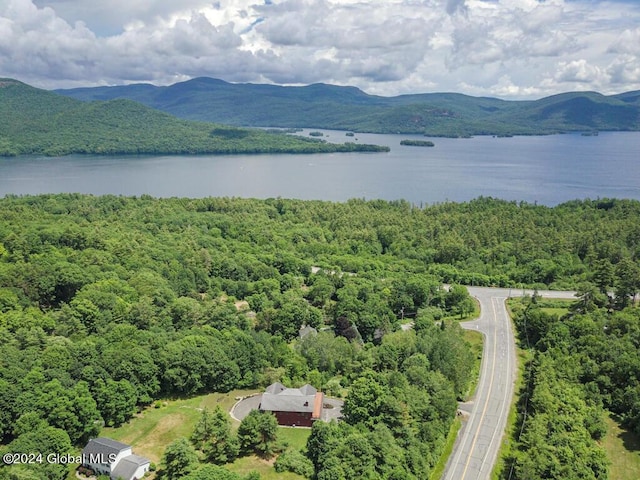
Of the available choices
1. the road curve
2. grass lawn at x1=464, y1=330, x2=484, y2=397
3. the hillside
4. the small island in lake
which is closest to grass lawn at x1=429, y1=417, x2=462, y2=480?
the road curve

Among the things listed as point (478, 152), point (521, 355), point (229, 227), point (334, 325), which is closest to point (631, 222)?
point (521, 355)

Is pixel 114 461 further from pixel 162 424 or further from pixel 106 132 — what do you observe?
pixel 106 132

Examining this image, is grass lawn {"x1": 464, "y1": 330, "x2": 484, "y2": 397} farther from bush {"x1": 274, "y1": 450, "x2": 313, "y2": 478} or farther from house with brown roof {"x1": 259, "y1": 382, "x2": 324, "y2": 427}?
bush {"x1": 274, "y1": 450, "x2": 313, "y2": 478}

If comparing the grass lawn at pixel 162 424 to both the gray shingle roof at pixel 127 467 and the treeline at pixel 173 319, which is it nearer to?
the treeline at pixel 173 319

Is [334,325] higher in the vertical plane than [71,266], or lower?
lower

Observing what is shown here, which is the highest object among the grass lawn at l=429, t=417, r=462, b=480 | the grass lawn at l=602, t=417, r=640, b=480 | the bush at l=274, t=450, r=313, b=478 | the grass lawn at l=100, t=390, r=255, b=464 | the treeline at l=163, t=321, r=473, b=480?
the treeline at l=163, t=321, r=473, b=480

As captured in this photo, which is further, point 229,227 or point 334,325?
point 229,227

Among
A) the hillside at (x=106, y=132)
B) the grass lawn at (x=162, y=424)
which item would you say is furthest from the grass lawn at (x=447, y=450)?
the hillside at (x=106, y=132)

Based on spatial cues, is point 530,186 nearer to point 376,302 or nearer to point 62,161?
point 376,302
